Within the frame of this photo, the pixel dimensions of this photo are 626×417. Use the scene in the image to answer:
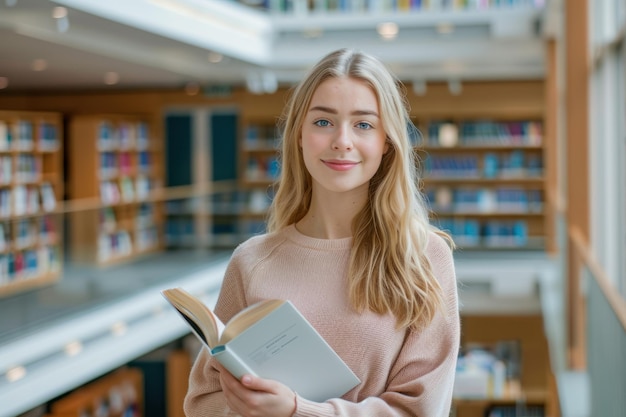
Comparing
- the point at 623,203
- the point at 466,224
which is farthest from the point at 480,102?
the point at 623,203

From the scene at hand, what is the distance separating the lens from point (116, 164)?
12312mm

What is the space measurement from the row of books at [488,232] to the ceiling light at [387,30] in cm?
295

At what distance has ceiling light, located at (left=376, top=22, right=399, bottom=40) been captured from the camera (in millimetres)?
10016

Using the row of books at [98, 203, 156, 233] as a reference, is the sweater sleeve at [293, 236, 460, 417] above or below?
below

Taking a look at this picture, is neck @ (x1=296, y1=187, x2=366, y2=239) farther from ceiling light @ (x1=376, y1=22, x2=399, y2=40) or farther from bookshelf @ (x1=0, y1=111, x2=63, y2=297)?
ceiling light @ (x1=376, y1=22, x2=399, y2=40)

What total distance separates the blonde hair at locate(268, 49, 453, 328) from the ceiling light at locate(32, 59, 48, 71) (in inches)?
316

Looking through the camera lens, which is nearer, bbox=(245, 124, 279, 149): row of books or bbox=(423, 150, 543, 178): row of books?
bbox=(423, 150, 543, 178): row of books

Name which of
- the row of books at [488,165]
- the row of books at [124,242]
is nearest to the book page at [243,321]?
the row of books at [124,242]

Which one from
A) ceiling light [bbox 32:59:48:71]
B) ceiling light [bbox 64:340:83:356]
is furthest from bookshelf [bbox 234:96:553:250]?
ceiling light [bbox 64:340:83:356]

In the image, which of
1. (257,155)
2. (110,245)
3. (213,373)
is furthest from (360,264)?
(257,155)

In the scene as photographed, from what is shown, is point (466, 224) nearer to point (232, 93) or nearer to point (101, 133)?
point (232, 93)

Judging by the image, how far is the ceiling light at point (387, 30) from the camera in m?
10.0

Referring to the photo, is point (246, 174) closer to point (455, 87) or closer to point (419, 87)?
point (419, 87)

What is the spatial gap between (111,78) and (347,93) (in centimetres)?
1050
